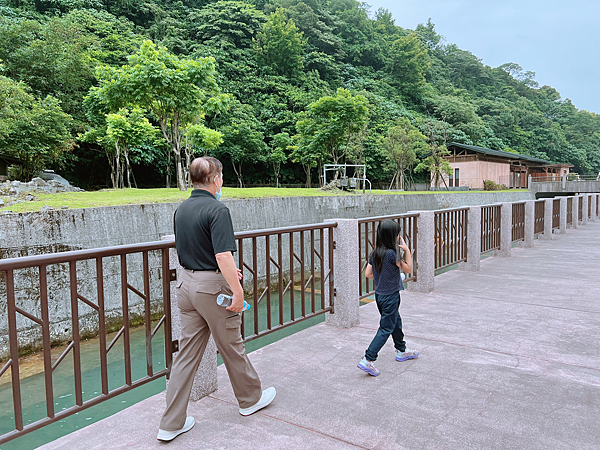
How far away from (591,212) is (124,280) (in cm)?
2040

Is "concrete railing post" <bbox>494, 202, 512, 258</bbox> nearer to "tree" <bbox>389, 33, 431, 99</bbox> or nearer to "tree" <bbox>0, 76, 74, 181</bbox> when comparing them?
"tree" <bbox>0, 76, 74, 181</bbox>

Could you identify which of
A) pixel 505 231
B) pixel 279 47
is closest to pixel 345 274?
pixel 505 231

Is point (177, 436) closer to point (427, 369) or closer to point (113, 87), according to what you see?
point (427, 369)

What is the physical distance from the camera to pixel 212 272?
236cm

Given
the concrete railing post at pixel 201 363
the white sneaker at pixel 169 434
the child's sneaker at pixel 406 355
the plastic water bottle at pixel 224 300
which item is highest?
the plastic water bottle at pixel 224 300

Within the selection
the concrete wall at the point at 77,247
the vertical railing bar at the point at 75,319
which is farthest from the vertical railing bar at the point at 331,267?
the concrete wall at the point at 77,247

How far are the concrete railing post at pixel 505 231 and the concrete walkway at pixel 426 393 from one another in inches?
→ 152

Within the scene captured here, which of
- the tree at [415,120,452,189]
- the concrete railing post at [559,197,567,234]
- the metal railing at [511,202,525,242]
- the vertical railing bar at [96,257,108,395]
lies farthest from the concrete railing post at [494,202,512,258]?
the tree at [415,120,452,189]

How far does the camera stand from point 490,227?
8352 millimetres

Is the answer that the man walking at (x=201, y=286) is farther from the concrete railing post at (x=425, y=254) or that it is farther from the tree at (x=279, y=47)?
the tree at (x=279, y=47)

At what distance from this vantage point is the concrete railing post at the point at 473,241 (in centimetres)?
738

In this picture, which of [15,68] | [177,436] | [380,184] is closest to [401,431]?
[177,436]

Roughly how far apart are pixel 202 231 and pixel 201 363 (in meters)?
1.13

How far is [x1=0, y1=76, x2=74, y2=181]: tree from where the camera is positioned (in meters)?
14.9
